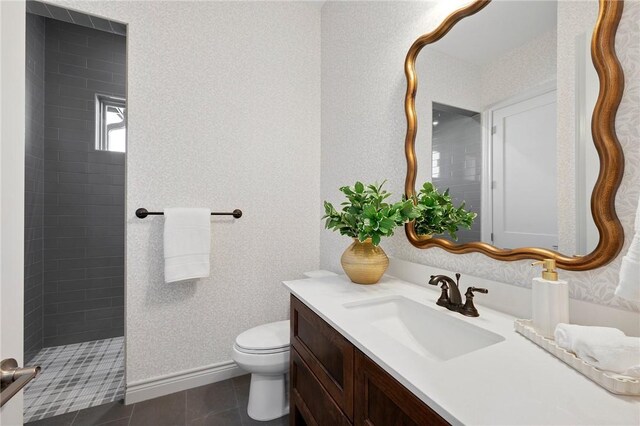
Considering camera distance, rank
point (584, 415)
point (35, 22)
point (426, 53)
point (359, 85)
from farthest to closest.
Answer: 1. point (35, 22)
2. point (359, 85)
3. point (426, 53)
4. point (584, 415)

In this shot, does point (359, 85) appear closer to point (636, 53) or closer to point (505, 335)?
point (636, 53)

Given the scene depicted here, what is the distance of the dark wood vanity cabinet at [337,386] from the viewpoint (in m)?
0.63

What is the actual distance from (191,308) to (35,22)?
2338mm

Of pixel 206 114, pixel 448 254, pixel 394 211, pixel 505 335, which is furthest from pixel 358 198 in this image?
pixel 206 114

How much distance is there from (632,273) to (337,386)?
0.77 metres

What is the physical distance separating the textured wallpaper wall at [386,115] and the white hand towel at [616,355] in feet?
0.77

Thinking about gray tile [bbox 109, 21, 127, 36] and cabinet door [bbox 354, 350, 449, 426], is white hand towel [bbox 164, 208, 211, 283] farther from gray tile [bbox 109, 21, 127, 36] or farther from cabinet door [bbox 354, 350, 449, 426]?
cabinet door [bbox 354, 350, 449, 426]

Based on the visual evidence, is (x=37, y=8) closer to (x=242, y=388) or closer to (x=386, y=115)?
(x=386, y=115)

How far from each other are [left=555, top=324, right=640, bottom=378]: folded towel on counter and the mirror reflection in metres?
0.29

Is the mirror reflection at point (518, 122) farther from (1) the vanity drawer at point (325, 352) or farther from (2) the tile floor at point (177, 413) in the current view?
→ (2) the tile floor at point (177, 413)

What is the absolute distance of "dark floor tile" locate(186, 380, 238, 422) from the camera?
1.57 meters

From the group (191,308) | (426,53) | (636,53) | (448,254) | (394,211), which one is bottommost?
(191,308)

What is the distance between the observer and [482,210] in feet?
3.50

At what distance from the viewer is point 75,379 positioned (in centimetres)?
185
